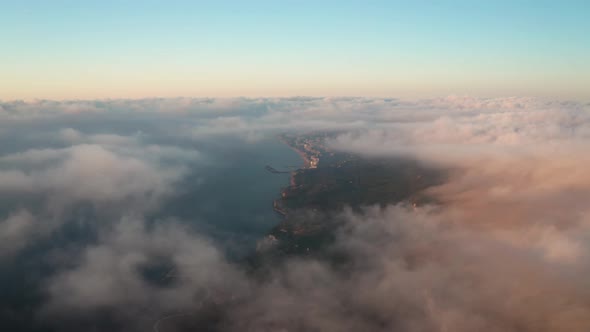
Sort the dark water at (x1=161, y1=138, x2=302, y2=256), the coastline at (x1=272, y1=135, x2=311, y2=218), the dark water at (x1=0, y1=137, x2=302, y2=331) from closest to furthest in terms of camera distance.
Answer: the dark water at (x1=0, y1=137, x2=302, y2=331) < the dark water at (x1=161, y1=138, x2=302, y2=256) < the coastline at (x1=272, y1=135, x2=311, y2=218)

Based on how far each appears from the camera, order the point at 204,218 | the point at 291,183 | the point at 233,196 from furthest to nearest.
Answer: the point at 291,183 < the point at 233,196 < the point at 204,218

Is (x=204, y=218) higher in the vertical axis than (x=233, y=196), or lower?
lower

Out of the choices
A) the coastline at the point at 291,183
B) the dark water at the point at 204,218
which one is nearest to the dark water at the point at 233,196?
the dark water at the point at 204,218

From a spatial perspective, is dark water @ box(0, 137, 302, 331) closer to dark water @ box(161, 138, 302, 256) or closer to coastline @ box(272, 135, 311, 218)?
dark water @ box(161, 138, 302, 256)

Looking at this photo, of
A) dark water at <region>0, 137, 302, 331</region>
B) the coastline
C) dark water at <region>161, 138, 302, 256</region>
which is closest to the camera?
dark water at <region>0, 137, 302, 331</region>

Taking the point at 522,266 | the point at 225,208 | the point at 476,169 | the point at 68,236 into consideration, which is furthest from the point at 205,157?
the point at 522,266

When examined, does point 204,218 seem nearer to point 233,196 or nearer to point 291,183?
point 233,196

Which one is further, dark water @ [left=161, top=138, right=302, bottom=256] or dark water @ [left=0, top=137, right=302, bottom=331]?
dark water @ [left=161, top=138, right=302, bottom=256]

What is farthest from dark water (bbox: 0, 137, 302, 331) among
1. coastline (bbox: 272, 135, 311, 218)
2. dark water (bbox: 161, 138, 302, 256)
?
coastline (bbox: 272, 135, 311, 218)

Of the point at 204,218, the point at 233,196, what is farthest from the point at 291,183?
the point at 204,218

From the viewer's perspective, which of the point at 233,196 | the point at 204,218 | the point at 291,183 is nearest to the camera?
the point at 204,218
